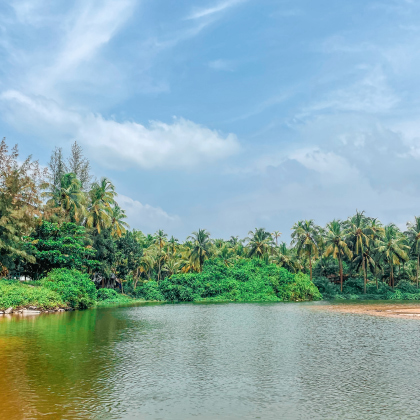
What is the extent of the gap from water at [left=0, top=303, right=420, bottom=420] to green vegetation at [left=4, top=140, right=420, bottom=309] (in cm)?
1688

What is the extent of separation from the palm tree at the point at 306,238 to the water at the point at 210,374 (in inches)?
1902

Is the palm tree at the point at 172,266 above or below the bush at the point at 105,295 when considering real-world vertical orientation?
above

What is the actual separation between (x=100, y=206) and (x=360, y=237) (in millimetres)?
40673

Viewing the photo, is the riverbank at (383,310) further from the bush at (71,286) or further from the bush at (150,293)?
the bush at (150,293)

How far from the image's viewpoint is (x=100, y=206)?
5409cm

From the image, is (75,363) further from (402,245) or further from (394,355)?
(402,245)

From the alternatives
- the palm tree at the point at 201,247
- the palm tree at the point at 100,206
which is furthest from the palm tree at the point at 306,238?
the palm tree at the point at 100,206

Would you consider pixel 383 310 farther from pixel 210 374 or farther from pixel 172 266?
pixel 172 266

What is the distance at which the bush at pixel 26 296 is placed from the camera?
31289mm

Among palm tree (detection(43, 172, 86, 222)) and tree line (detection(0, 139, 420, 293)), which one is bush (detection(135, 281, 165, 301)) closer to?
tree line (detection(0, 139, 420, 293))

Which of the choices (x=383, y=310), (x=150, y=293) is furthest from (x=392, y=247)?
(x=150, y=293)

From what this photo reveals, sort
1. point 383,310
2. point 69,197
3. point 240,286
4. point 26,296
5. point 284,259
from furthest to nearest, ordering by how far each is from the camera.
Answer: point 284,259 < point 240,286 < point 69,197 < point 383,310 < point 26,296

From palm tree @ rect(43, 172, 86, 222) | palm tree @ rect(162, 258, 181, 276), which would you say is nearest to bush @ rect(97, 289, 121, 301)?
palm tree @ rect(43, 172, 86, 222)

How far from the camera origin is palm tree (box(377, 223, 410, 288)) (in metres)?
65.7
